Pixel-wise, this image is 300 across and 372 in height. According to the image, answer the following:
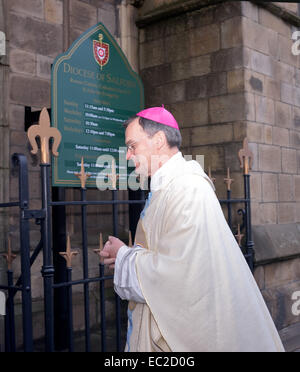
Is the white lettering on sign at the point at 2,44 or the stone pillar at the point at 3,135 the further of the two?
the white lettering on sign at the point at 2,44

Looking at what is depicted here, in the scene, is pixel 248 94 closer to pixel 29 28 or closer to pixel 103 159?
pixel 103 159

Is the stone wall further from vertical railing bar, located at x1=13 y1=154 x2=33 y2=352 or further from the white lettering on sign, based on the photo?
vertical railing bar, located at x1=13 y1=154 x2=33 y2=352

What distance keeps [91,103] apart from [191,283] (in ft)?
7.20

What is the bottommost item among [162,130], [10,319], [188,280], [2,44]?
[10,319]

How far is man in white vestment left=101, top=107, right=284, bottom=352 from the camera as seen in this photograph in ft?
7.19

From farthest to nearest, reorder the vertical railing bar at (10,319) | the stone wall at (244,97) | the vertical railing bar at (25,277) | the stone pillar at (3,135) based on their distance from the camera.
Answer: the stone wall at (244,97) < the stone pillar at (3,135) < the vertical railing bar at (10,319) < the vertical railing bar at (25,277)

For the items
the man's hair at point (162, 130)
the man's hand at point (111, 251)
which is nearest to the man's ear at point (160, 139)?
the man's hair at point (162, 130)

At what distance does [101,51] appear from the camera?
4137 millimetres

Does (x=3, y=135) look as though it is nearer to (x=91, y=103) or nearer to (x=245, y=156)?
(x=91, y=103)

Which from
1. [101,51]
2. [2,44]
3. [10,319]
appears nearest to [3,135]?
[2,44]

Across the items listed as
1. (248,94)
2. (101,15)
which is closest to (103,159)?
(248,94)

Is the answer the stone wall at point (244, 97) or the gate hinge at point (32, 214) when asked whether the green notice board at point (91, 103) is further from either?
the stone wall at point (244, 97)

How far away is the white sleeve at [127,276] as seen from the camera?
2301 mm

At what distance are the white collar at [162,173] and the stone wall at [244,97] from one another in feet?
8.92
